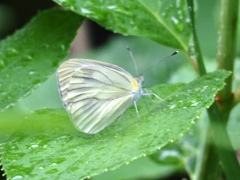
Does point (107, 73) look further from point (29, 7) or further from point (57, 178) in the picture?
point (29, 7)

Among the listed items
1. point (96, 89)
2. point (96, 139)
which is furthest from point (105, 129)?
point (96, 89)

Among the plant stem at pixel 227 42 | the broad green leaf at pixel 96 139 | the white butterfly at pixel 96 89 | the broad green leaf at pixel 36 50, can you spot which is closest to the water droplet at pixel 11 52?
the broad green leaf at pixel 36 50

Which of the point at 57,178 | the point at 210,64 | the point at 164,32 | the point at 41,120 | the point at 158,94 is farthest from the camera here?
the point at 210,64

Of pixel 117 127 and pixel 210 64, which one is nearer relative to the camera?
pixel 117 127

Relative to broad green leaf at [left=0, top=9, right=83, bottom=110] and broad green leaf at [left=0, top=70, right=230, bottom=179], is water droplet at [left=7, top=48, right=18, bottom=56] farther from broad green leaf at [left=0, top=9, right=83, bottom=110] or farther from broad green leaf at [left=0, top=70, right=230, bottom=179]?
broad green leaf at [left=0, top=70, right=230, bottom=179]

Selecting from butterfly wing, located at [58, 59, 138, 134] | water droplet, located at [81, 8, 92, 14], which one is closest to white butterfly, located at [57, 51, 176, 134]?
butterfly wing, located at [58, 59, 138, 134]

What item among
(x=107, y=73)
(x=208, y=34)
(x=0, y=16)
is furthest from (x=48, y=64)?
(x=0, y=16)

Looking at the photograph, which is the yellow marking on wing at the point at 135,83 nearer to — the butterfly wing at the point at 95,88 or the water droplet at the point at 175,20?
the butterfly wing at the point at 95,88
